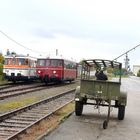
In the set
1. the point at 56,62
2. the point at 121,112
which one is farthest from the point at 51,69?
the point at 121,112

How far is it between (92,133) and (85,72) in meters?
4.83

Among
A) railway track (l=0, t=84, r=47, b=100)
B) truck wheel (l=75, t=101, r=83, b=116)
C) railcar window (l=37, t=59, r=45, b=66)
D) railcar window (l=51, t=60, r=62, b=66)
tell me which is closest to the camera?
truck wheel (l=75, t=101, r=83, b=116)

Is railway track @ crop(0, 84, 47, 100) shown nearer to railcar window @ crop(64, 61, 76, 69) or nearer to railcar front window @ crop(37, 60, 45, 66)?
railcar front window @ crop(37, 60, 45, 66)

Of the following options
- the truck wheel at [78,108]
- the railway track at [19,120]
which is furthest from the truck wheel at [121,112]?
the railway track at [19,120]

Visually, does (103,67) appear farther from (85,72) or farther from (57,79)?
(57,79)

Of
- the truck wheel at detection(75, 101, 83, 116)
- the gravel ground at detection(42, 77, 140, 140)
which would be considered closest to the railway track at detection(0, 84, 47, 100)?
the truck wheel at detection(75, 101, 83, 116)

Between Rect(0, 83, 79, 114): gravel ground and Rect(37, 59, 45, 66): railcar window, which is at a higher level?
Rect(37, 59, 45, 66): railcar window

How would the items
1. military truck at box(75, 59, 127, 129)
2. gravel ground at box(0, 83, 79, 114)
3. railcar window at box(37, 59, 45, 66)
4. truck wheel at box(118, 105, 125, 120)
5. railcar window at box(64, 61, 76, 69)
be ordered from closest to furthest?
military truck at box(75, 59, 127, 129) → truck wheel at box(118, 105, 125, 120) → gravel ground at box(0, 83, 79, 114) → railcar window at box(37, 59, 45, 66) → railcar window at box(64, 61, 76, 69)

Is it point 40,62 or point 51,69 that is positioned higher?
point 40,62

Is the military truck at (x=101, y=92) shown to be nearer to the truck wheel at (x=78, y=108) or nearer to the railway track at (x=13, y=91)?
the truck wheel at (x=78, y=108)

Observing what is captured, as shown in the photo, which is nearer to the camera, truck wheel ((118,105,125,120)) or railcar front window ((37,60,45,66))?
truck wheel ((118,105,125,120))

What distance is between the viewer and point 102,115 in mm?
18750

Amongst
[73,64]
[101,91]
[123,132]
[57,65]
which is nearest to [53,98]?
[101,91]

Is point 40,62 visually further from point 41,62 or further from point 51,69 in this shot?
Answer: point 51,69
